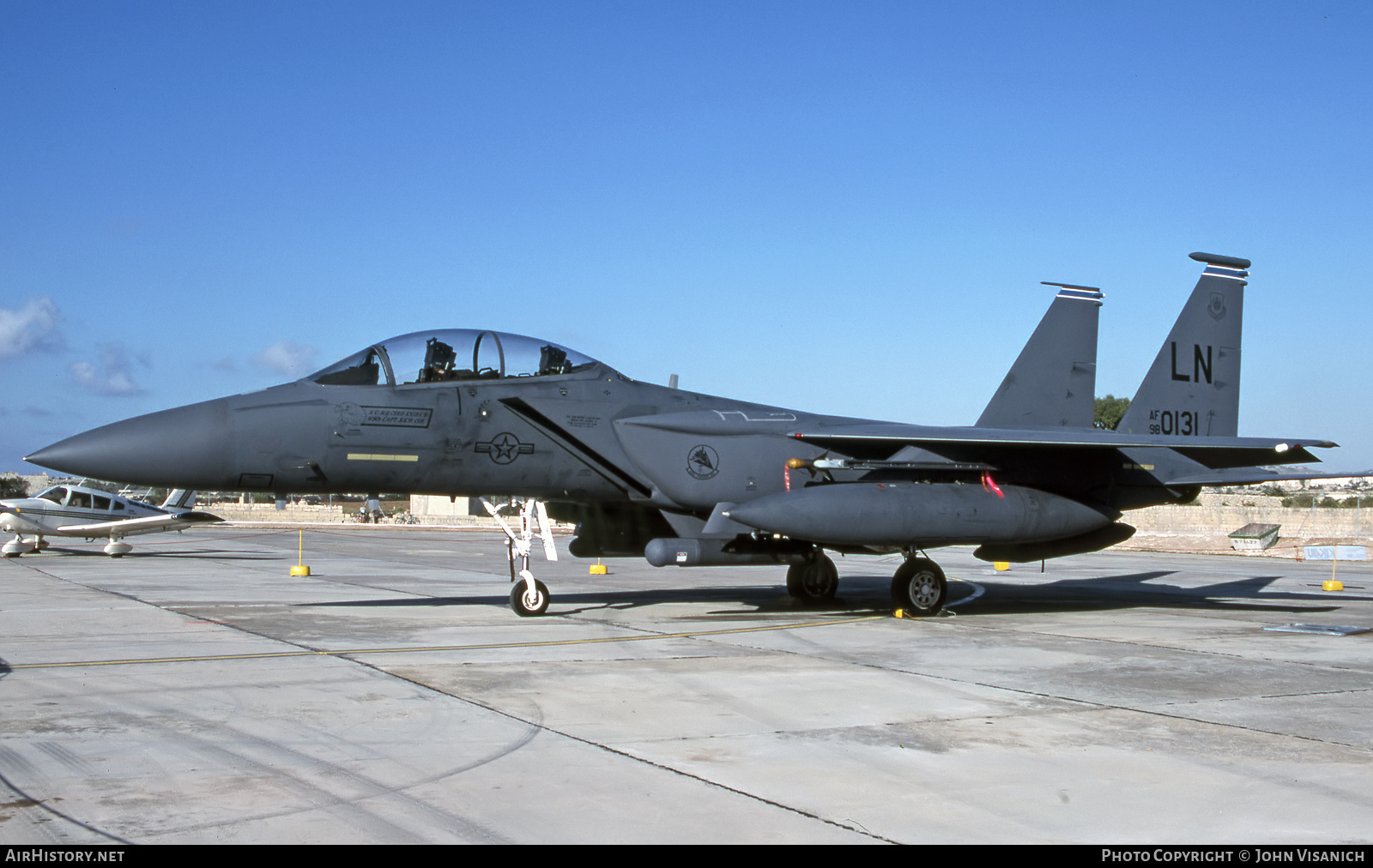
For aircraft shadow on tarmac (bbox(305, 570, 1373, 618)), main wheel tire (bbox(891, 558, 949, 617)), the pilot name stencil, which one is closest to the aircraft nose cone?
the pilot name stencil

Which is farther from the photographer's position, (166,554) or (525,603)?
(166,554)

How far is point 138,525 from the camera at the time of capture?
26.8m

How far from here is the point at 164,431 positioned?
31.0ft

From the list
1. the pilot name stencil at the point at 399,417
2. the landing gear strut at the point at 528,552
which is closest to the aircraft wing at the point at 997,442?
the landing gear strut at the point at 528,552

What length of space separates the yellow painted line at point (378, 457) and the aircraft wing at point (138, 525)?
701 inches

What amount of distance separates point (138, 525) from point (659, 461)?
20.2 m

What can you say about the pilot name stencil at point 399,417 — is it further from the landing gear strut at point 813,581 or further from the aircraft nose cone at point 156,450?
the landing gear strut at point 813,581

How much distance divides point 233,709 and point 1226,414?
13970 millimetres

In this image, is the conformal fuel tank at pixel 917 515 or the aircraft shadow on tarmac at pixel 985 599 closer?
the conformal fuel tank at pixel 917 515

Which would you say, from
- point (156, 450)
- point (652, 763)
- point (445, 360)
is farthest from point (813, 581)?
point (652, 763)

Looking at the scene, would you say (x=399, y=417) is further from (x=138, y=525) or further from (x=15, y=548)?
(x=138, y=525)

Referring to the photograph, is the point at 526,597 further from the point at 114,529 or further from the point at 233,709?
the point at 114,529

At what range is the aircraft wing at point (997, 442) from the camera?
11.8 metres

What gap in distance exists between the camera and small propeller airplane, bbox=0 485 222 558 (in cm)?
2555
